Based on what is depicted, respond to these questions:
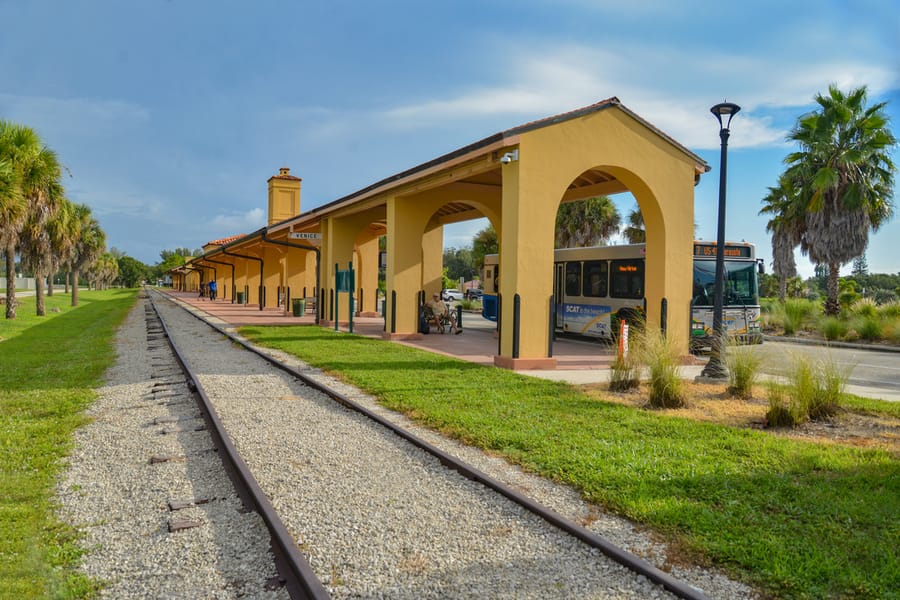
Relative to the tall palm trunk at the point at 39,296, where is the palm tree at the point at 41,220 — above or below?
above

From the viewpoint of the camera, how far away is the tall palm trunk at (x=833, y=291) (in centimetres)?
2412

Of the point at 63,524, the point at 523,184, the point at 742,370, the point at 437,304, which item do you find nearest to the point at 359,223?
the point at 437,304

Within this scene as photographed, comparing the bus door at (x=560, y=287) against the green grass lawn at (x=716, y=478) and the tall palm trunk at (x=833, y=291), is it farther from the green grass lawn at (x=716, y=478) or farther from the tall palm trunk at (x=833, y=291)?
the tall palm trunk at (x=833, y=291)

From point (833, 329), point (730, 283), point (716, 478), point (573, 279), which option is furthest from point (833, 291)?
point (716, 478)

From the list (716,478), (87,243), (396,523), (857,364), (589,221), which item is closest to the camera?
(396,523)

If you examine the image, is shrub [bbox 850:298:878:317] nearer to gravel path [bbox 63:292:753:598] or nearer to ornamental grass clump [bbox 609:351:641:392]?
ornamental grass clump [bbox 609:351:641:392]

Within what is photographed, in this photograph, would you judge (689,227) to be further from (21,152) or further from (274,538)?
(21,152)

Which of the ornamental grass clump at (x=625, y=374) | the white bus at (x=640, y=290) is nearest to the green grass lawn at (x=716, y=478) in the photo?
the ornamental grass clump at (x=625, y=374)

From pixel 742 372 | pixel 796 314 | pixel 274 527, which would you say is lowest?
pixel 274 527

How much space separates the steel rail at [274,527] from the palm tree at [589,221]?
34.3m

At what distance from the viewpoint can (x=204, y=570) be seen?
394 cm

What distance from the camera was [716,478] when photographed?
5.56m

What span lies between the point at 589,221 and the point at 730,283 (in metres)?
23.4

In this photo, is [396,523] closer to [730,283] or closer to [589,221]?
[730,283]
